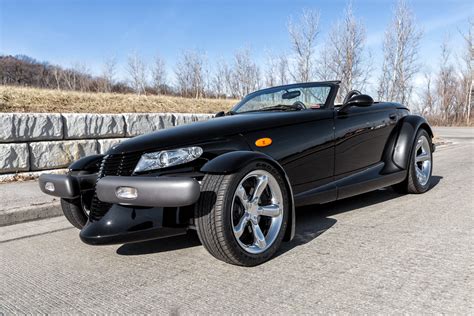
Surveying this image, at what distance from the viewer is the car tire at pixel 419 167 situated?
16.9ft

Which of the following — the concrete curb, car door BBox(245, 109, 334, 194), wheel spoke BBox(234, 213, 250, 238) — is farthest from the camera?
the concrete curb

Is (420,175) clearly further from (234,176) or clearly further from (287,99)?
(234,176)

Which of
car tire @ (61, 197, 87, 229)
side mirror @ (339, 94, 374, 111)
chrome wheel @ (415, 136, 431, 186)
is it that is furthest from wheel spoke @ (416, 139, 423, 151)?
car tire @ (61, 197, 87, 229)

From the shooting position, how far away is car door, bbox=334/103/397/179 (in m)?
4.19

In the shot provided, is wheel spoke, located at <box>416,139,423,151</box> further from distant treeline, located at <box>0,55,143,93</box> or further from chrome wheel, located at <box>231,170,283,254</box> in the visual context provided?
distant treeline, located at <box>0,55,143,93</box>

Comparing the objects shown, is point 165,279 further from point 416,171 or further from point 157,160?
point 416,171

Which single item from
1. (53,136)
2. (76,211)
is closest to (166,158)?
(76,211)

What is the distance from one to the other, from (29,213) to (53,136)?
7.85 feet

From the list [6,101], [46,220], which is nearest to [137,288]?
[46,220]

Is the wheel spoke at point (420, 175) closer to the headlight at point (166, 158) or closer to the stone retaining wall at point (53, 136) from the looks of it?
the headlight at point (166, 158)

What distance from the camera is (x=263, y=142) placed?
349cm

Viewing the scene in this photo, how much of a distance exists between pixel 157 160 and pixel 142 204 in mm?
431

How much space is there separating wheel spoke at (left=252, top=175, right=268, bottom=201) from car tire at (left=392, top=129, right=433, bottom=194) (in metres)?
2.68

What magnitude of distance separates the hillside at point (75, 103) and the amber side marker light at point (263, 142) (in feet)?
20.3
